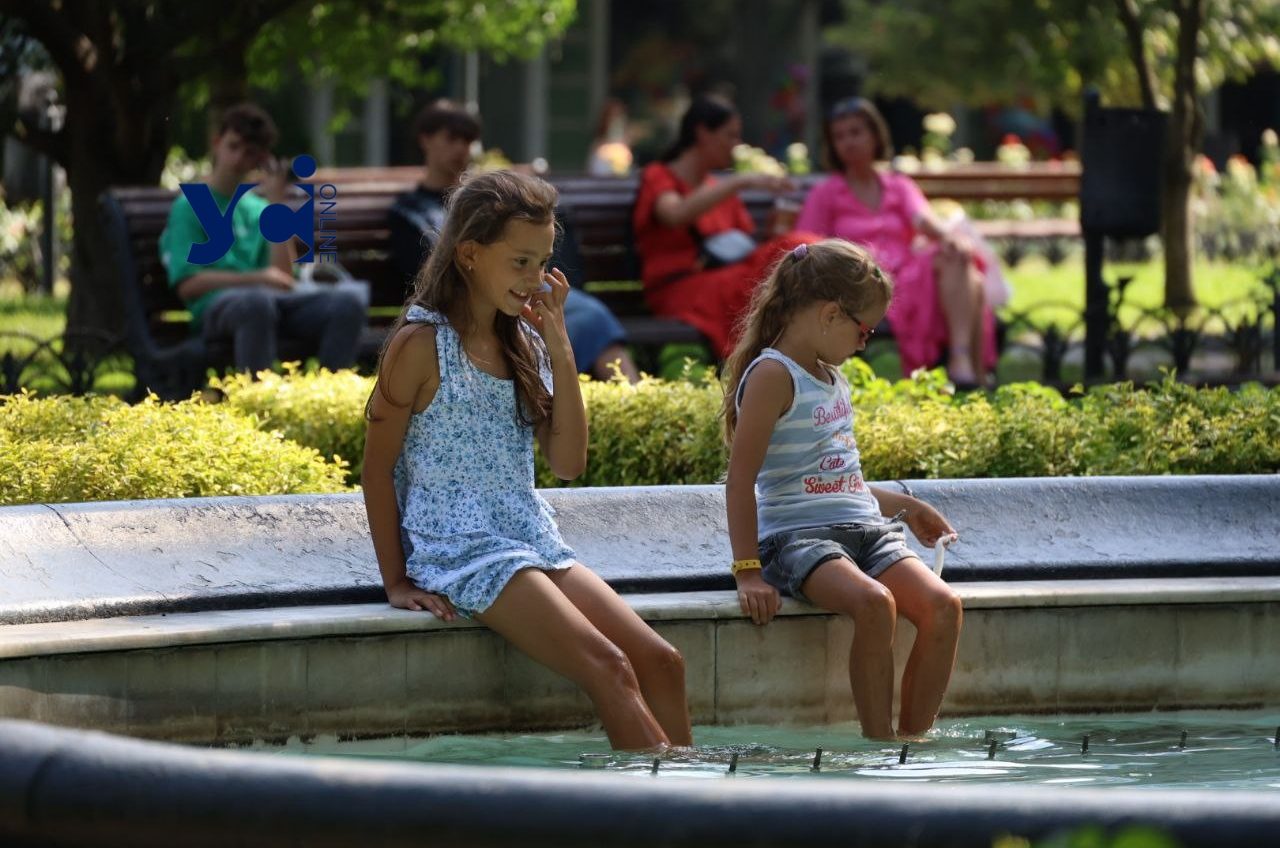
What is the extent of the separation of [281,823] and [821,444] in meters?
2.74

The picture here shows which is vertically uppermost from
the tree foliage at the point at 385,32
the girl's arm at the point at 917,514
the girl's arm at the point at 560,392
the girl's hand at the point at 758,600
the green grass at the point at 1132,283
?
the tree foliage at the point at 385,32

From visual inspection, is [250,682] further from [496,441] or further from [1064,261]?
[1064,261]

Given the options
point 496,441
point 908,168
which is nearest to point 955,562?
point 496,441

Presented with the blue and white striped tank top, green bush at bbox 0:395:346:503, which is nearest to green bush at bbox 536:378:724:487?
green bush at bbox 0:395:346:503

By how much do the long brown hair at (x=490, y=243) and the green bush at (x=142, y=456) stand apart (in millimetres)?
989

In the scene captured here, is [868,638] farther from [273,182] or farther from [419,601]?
[273,182]

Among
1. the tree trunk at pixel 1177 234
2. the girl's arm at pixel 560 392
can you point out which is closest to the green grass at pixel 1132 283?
the tree trunk at pixel 1177 234

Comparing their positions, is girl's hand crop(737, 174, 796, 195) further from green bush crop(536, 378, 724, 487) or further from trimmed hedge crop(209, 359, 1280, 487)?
green bush crop(536, 378, 724, 487)

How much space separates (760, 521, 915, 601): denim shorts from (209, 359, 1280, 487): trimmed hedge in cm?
117

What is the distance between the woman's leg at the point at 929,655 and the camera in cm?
475

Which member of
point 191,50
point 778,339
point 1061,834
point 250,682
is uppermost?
point 191,50

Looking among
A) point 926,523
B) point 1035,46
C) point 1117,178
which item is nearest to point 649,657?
point 926,523

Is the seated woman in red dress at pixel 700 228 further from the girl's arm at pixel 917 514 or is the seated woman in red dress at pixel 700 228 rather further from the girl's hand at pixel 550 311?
the girl's hand at pixel 550 311

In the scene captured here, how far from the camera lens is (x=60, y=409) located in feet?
19.9
